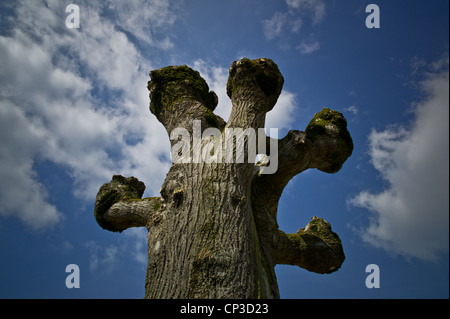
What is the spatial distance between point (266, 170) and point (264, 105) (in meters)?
1.14

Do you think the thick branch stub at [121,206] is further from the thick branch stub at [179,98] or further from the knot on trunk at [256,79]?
the knot on trunk at [256,79]

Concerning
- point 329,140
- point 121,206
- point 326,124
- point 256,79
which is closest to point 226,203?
point 121,206

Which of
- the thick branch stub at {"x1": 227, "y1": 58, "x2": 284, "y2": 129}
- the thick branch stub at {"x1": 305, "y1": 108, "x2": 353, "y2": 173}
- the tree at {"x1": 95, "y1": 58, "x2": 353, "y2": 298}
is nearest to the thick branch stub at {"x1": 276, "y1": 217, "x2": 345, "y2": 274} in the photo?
the tree at {"x1": 95, "y1": 58, "x2": 353, "y2": 298}

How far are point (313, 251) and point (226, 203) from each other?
288 cm

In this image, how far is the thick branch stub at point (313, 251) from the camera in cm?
525

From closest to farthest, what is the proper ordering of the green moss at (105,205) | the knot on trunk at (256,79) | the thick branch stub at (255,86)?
the thick branch stub at (255,86) < the knot on trunk at (256,79) < the green moss at (105,205)

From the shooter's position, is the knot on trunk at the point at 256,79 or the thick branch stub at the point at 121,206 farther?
the knot on trunk at the point at 256,79

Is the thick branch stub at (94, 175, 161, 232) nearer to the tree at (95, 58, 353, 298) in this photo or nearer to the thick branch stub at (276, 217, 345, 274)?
the tree at (95, 58, 353, 298)

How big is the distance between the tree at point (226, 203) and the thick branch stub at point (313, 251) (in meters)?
0.02

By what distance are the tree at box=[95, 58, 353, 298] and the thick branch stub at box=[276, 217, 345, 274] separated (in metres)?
0.02

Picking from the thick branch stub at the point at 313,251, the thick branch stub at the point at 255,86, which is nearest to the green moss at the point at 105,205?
the thick branch stub at the point at 255,86
